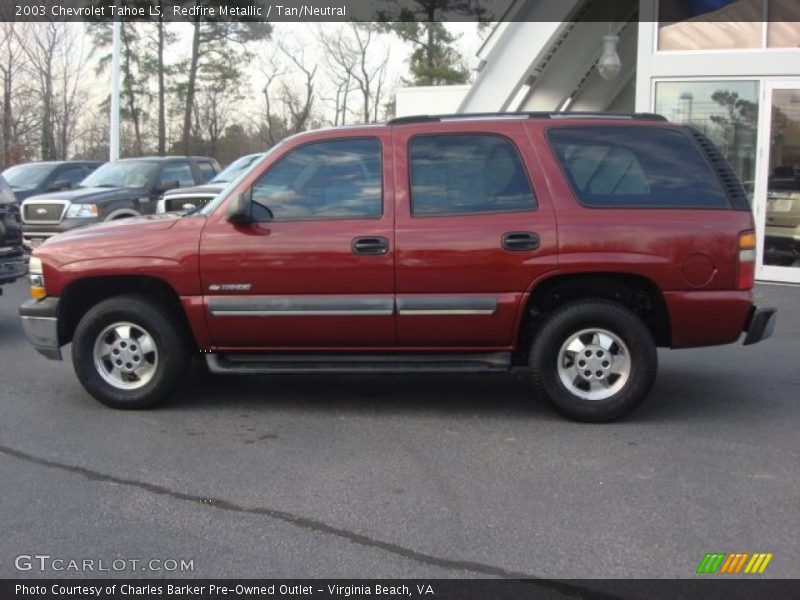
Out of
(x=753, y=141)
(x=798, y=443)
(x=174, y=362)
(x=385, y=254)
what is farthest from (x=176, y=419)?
(x=753, y=141)

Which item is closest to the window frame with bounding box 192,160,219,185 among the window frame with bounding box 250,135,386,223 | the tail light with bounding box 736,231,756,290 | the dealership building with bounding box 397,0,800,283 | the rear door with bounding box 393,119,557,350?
the dealership building with bounding box 397,0,800,283

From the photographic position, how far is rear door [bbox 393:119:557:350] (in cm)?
519

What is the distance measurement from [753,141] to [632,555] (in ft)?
30.8

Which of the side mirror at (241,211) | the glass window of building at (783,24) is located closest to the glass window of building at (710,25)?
the glass window of building at (783,24)

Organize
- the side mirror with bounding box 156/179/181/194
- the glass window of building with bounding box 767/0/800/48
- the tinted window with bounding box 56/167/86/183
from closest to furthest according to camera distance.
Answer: the glass window of building with bounding box 767/0/800/48
the side mirror with bounding box 156/179/181/194
the tinted window with bounding box 56/167/86/183

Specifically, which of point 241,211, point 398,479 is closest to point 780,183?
point 241,211

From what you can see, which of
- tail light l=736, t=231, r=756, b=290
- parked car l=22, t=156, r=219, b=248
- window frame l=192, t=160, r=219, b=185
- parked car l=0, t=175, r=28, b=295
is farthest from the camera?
window frame l=192, t=160, r=219, b=185

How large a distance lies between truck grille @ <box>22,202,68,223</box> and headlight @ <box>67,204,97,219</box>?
141 mm

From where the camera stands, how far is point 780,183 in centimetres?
1124

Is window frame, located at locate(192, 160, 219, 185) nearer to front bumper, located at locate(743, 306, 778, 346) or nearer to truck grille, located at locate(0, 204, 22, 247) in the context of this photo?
truck grille, located at locate(0, 204, 22, 247)

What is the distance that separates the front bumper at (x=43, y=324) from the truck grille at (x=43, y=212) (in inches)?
299

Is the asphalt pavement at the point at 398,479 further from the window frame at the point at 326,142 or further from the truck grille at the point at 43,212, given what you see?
the truck grille at the point at 43,212

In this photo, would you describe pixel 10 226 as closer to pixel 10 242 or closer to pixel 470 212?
pixel 10 242
